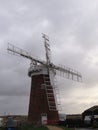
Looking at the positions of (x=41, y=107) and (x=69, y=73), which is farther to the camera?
(x=69, y=73)

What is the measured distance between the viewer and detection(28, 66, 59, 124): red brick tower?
7225 centimetres

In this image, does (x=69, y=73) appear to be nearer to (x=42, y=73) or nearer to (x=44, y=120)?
(x=42, y=73)

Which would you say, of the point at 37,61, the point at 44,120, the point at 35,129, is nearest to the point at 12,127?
A: the point at 35,129

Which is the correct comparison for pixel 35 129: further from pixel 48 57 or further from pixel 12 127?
pixel 48 57

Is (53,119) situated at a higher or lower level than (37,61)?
lower

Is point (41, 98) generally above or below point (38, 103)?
above

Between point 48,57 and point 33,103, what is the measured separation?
9.99 meters

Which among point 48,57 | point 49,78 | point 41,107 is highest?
point 48,57

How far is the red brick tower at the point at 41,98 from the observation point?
72.2 m

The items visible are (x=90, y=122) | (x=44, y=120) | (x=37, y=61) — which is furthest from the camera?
(x=37, y=61)

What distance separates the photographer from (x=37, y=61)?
75.9m

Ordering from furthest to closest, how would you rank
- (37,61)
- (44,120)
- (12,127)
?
(37,61), (44,120), (12,127)

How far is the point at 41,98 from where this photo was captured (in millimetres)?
72688

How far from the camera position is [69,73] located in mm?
79750
